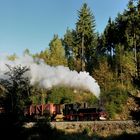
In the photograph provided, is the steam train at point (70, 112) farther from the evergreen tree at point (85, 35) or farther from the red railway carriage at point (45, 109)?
the evergreen tree at point (85, 35)

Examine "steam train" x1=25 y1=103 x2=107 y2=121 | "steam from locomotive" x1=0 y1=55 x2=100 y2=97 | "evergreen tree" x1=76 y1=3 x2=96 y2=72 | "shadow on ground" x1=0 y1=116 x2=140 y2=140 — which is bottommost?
"shadow on ground" x1=0 y1=116 x2=140 y2=140

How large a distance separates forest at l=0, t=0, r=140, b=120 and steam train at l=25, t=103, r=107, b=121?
7.78 feet

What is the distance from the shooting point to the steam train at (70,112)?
53.2m

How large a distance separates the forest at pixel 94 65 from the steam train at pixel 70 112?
2.37 meters

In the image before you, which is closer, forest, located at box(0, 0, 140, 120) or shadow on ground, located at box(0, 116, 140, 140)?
shadow on ground, located at box(0, 116, 140, 140)

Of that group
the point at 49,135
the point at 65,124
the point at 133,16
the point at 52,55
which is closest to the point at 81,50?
the point at 52,55

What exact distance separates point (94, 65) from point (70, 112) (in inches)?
1351

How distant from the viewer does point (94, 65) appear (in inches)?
3484

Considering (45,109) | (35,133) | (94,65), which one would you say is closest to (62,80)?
(45,109)

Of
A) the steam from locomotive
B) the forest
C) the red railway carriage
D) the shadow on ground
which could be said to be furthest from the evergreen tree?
the shadow on ground

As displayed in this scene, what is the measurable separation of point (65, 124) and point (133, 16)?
4357cm

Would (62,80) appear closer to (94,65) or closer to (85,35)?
(94,65)

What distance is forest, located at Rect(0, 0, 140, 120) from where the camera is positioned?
140ft

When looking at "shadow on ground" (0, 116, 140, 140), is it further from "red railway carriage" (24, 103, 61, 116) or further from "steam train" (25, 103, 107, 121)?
"red railway carriage" (24, 103, 61, 116)
